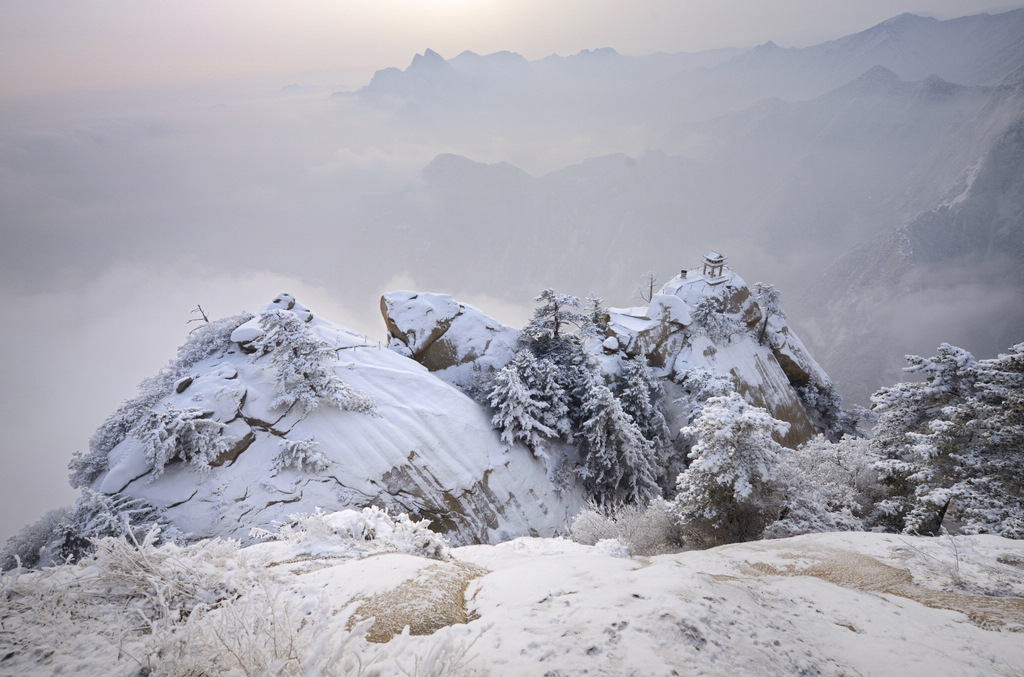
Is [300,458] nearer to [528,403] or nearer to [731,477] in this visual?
[528,403]

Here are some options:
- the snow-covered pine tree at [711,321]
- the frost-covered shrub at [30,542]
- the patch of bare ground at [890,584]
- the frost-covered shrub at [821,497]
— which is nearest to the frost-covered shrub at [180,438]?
the frost-covered shrub at [30,542]

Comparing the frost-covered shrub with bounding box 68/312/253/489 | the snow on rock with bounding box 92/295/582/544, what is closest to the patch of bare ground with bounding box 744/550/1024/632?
the snow on rock with bounding box 92/295/582/544

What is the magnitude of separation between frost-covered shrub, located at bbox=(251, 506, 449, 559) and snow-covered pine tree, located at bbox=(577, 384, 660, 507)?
1331 cm

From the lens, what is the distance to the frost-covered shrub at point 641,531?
1124 cm

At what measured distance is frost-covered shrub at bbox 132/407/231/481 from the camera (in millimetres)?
12859

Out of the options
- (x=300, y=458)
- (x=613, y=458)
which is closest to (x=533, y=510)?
(x=613, y=458)

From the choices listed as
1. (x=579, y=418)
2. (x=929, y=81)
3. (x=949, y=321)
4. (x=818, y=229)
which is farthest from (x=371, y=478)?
(x=929, y=81)

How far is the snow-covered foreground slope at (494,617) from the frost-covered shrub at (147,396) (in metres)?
12.9

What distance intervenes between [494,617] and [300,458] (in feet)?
41.3

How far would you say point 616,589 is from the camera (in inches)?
180

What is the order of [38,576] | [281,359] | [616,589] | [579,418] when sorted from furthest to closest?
[579,418], [281,359], [616,589], [38,576]

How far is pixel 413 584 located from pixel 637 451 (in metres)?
16.8

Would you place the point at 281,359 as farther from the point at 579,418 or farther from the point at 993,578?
the point at 993,578

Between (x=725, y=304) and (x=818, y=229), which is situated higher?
(x=818, y=229)
